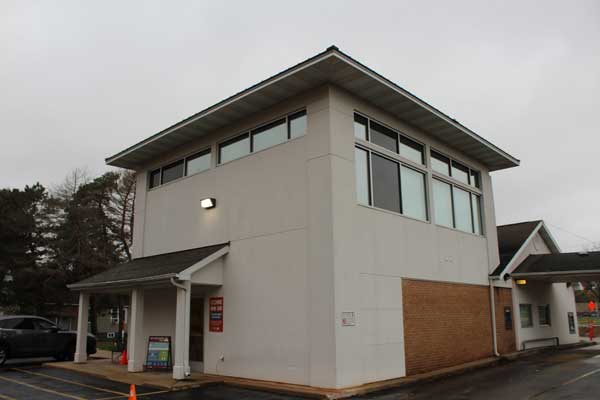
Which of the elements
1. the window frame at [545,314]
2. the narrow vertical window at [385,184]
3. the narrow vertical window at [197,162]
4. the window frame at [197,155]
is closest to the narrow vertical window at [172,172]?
the window frame at [197,155]

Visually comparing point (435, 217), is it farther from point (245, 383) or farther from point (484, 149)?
point (245, 383)

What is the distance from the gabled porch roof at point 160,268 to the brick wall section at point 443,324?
5.57 metres

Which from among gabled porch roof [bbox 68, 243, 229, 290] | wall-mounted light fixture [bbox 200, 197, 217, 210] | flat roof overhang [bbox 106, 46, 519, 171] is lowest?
gabled porch roof [bbox 68, 243, 229, 290]

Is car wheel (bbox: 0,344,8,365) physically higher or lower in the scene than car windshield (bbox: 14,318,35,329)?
lower

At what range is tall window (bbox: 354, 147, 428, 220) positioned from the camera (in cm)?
1310

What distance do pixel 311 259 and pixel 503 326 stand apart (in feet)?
33.9

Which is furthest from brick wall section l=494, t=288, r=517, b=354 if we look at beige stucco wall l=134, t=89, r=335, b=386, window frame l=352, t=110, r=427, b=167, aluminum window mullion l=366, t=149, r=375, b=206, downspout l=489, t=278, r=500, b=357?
beige stucco wall l=134, t=89, r=335, b=386

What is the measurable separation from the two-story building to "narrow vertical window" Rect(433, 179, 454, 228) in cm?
7

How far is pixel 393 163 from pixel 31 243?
3389 cm

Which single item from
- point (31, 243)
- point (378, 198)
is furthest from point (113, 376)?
point (31, 243)

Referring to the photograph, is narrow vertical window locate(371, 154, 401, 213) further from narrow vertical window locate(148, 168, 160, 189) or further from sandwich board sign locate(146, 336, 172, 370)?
narrow vertical window locate(148, 168, 160, 189)

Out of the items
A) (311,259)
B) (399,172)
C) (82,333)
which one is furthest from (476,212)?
(82,333)

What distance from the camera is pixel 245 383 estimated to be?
1206cm

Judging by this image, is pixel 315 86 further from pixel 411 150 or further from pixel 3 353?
pixel 3 353
